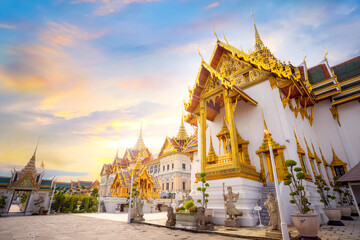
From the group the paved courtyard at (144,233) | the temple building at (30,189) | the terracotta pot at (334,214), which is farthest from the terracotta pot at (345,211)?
the temple building at (30,189)

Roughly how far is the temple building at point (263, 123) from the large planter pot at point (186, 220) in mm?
1366

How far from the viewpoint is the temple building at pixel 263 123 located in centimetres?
764

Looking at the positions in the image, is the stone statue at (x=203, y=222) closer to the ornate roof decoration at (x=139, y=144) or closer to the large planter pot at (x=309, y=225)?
the large planter pot at (x=309, y=225)

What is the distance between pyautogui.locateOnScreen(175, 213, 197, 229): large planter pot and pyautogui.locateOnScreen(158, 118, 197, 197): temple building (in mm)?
25655

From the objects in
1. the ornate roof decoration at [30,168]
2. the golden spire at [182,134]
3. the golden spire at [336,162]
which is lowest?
the golden spire at [336,162]

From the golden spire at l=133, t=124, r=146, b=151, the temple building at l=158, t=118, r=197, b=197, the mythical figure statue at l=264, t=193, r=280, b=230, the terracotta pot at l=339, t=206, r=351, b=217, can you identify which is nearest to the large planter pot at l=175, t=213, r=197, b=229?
the mythical figure statue at l=264, t=193, r=280, b=230

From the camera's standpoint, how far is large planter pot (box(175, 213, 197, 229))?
616 centimetres

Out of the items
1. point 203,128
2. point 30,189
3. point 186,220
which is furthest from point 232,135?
point 30,189

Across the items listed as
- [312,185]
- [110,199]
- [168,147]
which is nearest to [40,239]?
[312,185]

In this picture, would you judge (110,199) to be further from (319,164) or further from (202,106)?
Answer: (319,164)

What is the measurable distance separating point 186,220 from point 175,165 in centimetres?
2960

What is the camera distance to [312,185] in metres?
7.88

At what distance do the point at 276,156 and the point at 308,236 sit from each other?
4620mm

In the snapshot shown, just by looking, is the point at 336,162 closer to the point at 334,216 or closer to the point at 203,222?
the point at 334,216
